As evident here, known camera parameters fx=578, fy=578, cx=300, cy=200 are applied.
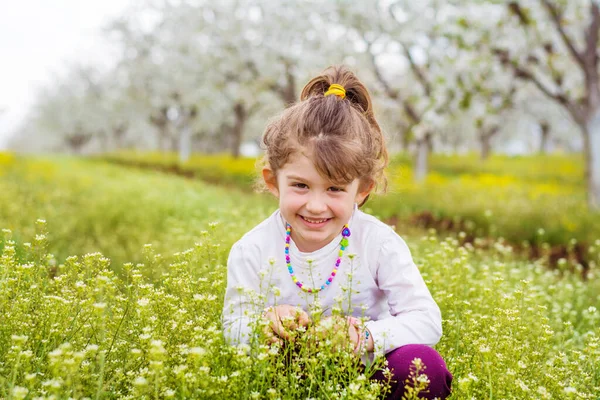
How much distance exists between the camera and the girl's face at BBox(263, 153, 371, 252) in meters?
2.70

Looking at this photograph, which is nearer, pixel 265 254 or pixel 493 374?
pixel 493 374

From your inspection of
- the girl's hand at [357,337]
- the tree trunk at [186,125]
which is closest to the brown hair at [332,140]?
the girl's hand at [357,337]

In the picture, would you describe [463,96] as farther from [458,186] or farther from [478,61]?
[458,186]

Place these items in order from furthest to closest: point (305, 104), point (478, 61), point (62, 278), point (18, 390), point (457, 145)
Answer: point (457, 145) → point (478, 61) → point (305, 104) → point (62, 278) → point (18, 390)

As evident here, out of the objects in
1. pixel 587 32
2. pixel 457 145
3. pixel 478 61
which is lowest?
pixel 457 145

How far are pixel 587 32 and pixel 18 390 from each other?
10.5 metres

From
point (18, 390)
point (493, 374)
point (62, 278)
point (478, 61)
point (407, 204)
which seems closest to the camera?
point (18, 390)

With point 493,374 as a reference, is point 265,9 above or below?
above

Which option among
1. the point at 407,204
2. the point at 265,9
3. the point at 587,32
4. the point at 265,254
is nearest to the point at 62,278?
the point at 265,254

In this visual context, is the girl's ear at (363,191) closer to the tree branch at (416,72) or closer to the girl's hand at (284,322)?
the girl's hand at (284,322)

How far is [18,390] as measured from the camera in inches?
64.6

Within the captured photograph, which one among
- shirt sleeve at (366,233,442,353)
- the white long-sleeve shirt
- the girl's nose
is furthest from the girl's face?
shirt sleeve at (366,233,442,353)

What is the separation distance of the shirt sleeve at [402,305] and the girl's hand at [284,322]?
0.35m

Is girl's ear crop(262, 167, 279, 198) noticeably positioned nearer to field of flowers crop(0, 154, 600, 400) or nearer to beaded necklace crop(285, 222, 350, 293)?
beaded necklace crop(285, 222, 350, 293)
